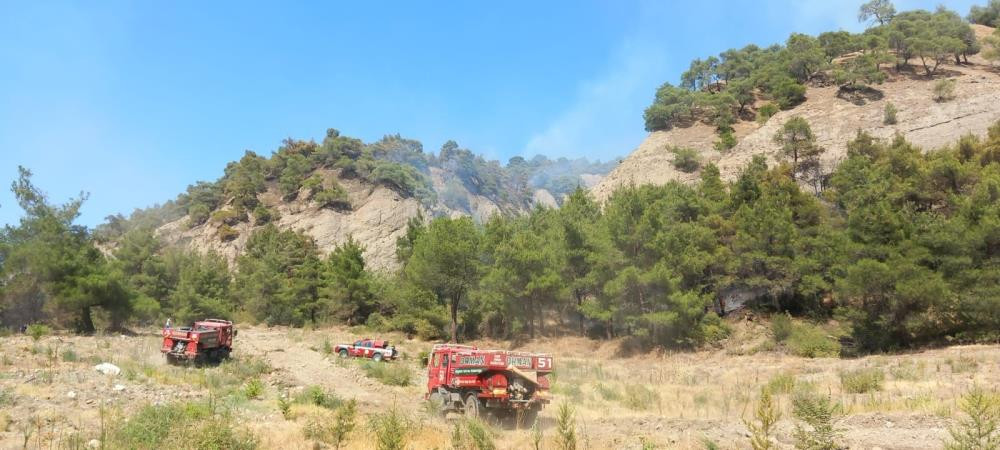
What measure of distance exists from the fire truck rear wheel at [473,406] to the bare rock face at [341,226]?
208ft

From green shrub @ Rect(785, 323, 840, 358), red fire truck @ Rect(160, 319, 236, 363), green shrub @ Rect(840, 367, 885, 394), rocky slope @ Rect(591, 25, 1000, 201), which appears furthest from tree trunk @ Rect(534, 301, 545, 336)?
green shrub @ Rect(840, 367, 885, 394)

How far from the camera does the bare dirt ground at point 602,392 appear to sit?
11391mm

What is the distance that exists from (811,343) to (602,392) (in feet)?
45.6

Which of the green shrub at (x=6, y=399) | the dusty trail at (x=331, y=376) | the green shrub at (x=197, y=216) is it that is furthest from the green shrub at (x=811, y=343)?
the green shrub at (x=197, y=216)

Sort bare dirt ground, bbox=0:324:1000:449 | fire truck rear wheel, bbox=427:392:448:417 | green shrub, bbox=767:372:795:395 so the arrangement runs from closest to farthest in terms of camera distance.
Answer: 1. bare dirt ground, bbox=0:324:1000:449
2. fire truck rear wheel, bbox=427:392:448:417
3. green shrub, bbox=767:372:795:395

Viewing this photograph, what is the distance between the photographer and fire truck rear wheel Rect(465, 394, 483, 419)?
1480 centimetres

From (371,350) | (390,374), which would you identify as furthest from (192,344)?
(371,350)

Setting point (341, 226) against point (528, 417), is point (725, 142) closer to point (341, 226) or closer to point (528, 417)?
point (528, 417)

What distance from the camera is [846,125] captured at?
56.3 meters

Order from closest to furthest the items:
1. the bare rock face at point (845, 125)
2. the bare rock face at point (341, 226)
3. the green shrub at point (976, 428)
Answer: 1. the green shrub at point (976, 428)
2. the bare rock face at point (845, 125)
3. the bare rock face at point (341, 226)

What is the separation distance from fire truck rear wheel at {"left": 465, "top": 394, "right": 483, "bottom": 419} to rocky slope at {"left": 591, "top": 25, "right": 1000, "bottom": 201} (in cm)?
3778

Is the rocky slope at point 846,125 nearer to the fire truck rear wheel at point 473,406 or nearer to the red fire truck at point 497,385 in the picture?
the red fire truck at point 497,385

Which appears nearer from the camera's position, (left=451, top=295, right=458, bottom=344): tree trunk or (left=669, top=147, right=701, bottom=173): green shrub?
(left=451, top=295, right=458, bottom=344): tree trunk

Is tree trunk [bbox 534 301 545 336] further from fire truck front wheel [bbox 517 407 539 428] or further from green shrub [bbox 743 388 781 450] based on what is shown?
green shrub [bbox 743 388 781 450]
